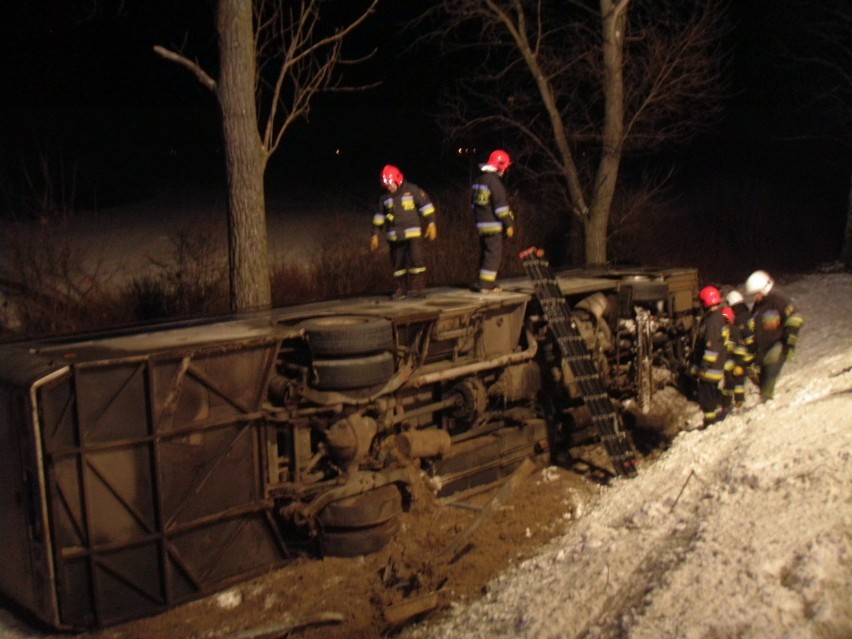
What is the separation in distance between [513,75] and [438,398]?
10011mm

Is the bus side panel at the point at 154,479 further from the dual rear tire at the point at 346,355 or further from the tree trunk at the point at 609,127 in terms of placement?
the tree trunk at the point at 609,127

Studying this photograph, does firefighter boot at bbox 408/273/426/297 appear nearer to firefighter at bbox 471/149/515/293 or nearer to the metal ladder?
firefighter at bbox 471/149/515/293

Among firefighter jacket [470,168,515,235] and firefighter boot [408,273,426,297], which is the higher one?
firefighter jacket [470,168,515,235]

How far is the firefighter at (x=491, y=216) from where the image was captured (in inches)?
378

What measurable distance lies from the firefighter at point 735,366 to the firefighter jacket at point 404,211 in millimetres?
3551

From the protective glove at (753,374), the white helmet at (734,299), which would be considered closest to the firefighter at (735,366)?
the white helmet at (734,299)

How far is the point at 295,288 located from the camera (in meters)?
15.1

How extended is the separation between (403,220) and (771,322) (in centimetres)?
424

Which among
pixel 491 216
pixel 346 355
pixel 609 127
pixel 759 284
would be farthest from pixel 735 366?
pixel 609 127

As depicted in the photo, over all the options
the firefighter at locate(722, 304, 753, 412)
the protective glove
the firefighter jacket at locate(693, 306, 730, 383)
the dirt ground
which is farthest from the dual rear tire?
the protective glove

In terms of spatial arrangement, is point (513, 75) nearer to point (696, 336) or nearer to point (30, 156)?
point (696, 336)

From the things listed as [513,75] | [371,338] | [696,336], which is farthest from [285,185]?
[371,338]

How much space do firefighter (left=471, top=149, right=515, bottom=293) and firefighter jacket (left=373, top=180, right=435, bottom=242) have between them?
648mm

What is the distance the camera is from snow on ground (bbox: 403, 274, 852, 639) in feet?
14.3
